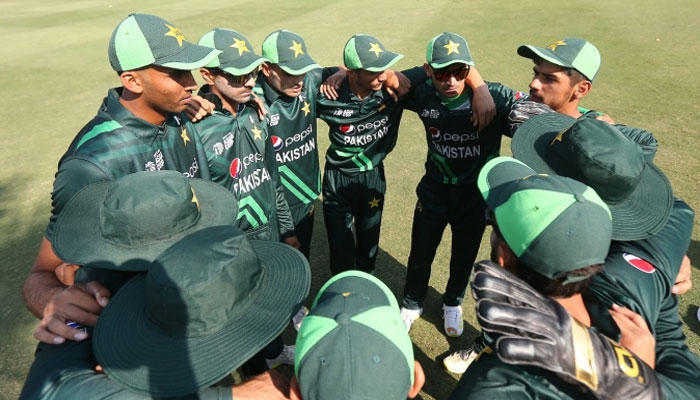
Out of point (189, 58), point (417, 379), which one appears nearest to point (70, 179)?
point (189, 58)

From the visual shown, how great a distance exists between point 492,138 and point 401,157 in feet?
11.1

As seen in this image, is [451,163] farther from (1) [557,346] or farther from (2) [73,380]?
(2) [73,380]

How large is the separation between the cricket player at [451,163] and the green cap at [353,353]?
2.16 metres

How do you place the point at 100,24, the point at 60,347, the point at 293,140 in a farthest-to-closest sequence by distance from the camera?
the point at 100,24
the point at 293,140
the point at 60,347

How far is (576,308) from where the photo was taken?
5.58 ft

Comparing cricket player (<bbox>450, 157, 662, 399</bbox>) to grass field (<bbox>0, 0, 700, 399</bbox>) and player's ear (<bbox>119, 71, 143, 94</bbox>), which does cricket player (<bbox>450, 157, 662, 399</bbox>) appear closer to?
grass field (<bbox>0, 0, 700, 399</bbox>)

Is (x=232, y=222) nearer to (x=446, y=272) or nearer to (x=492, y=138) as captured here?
(x=492, y=138)

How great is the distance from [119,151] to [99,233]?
711 millimetres

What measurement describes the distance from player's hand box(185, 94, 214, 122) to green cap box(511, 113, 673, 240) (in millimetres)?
2281

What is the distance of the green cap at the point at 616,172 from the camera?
1.96 metres

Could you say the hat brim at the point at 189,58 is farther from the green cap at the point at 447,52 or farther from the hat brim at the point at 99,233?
the green cap at the point at 447,52

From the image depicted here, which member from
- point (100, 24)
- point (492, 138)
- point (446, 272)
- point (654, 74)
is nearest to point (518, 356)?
point (492, 138)

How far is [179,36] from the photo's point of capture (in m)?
2.59

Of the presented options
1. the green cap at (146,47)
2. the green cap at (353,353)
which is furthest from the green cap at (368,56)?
the green cap at (353,353)
